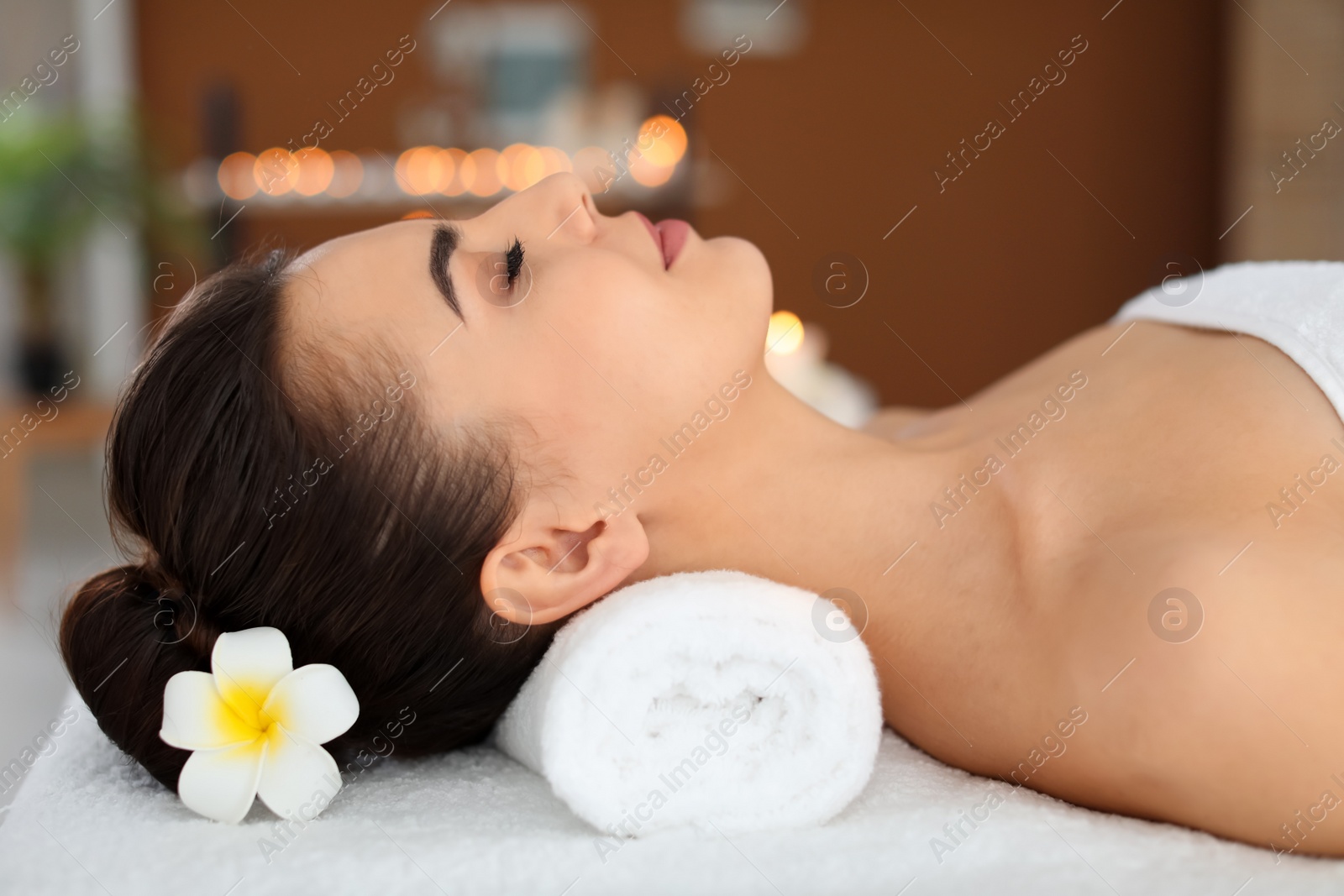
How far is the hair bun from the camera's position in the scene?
34.0 inches

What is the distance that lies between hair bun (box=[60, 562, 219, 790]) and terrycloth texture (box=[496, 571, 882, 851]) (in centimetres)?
32

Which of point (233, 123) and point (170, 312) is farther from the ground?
point (233, 123)

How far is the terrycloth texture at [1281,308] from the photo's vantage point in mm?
948

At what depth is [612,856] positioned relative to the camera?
766 mm

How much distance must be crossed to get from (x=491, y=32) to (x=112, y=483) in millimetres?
3565

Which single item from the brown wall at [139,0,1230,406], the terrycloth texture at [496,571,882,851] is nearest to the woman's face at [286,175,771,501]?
the terrycloth texture at [496,571,882,851]

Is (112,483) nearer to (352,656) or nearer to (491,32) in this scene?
(352,656)

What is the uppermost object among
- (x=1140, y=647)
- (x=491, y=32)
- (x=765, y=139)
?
(x=491, y=32)

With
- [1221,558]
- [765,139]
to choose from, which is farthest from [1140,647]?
[765,139]

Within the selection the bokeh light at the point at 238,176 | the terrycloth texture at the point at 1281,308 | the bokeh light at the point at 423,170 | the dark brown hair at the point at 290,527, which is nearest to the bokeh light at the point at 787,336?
the terrycloth texture at the point at 1281,308

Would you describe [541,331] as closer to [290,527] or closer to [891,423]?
[290,527]

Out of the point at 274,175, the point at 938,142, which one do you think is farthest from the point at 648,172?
the point at 274,175

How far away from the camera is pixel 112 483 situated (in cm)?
93

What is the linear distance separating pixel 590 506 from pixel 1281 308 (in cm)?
72
